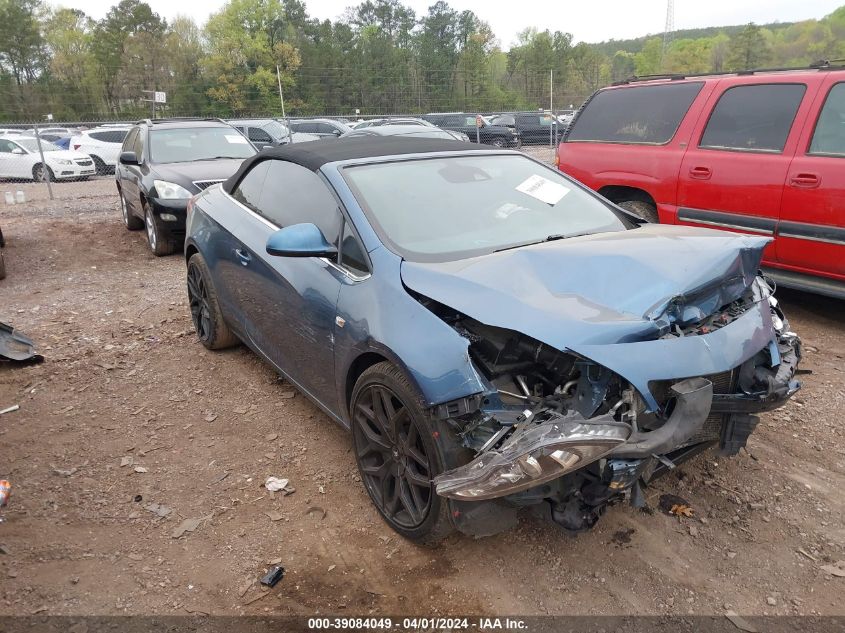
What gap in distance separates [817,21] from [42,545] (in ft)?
415

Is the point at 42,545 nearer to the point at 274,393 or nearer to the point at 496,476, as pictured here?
the point at 274,393

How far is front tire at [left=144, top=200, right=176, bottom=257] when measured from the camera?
8.30m

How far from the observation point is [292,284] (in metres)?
3.45

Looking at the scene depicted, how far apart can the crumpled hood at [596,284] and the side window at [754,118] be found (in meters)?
2.81

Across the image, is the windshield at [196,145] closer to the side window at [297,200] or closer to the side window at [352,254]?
the side window at [297,200]

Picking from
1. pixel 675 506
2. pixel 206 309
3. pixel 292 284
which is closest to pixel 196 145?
pixel 206 309

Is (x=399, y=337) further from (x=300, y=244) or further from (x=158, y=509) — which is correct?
(x=158, y=509)

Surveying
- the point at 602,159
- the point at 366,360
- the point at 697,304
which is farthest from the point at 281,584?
the point at 602,159

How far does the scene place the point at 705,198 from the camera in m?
5.62

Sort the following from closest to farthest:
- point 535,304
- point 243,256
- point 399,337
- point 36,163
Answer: point 535,304 < point 399,337 < point 243,256 < point 36,163

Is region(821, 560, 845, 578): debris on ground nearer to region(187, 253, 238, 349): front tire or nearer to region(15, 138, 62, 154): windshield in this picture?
region(187, 253, 238, 349): front tire

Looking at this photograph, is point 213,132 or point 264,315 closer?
point 264,315

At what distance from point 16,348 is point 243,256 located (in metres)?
2.38

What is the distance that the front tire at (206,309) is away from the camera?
4.78 meters
